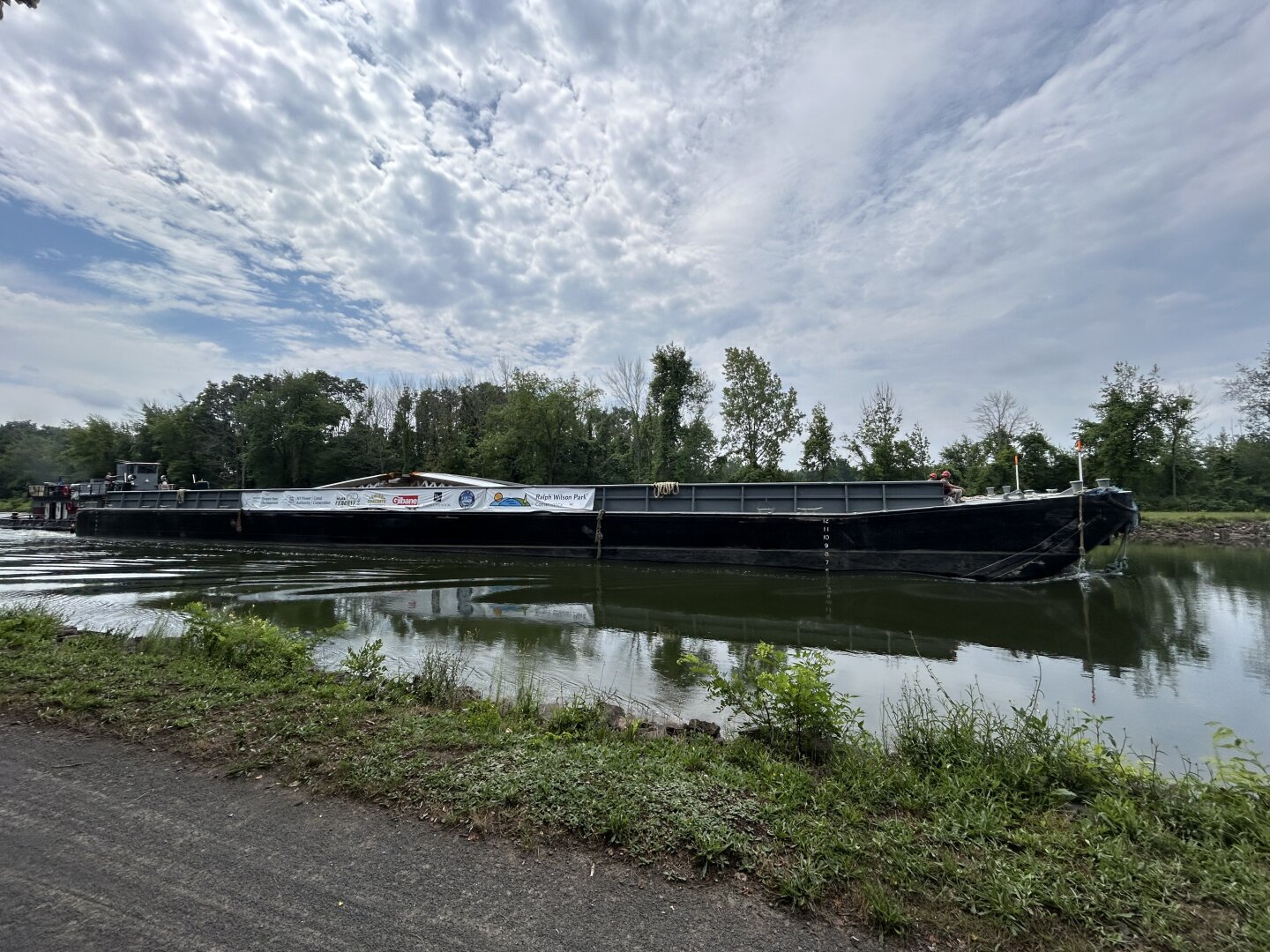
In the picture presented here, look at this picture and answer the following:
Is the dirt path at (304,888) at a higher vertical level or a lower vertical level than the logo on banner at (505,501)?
lower

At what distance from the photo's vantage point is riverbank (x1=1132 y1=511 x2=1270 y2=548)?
22.7 meters

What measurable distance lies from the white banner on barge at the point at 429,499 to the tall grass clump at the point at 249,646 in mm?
12306

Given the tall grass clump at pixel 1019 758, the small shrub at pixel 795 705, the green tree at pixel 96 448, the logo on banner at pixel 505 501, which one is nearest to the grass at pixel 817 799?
the tall grass clump at pixel 1019 758

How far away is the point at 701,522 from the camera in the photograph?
16.2 meters

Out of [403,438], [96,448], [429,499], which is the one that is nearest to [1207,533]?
[429,499]

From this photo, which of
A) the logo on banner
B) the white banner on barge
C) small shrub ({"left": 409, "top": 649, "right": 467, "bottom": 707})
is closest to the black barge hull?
the white banner on barge

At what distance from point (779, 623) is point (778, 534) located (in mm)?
6246

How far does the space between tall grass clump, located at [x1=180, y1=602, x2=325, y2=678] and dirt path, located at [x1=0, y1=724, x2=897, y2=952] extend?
A: 2043 millimetres

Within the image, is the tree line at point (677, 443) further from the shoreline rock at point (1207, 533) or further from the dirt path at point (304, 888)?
Result: the dirt path at point (304, 888)

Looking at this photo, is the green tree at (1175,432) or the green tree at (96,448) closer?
the green tree at (1175,432)

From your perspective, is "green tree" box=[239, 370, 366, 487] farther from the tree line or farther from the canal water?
the canal water

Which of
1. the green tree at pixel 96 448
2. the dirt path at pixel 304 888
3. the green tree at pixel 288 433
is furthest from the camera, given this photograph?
the green tree at pixel 96 448

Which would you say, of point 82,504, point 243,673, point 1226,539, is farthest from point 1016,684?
point 82,504

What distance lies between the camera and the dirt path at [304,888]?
2002mm
